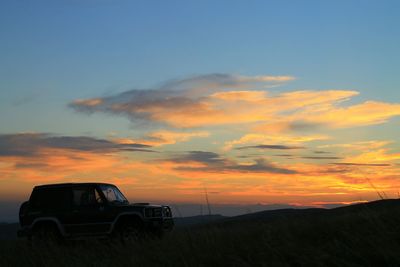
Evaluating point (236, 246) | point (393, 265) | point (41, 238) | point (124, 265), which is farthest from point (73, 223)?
point (393, 265)

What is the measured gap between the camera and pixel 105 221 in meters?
16.1

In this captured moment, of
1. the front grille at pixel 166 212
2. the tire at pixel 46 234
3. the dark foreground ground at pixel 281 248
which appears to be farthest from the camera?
the front grille at pixel 166 212

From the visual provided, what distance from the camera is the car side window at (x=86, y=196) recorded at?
54.2 ft

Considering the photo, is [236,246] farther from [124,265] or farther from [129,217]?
[129,217]

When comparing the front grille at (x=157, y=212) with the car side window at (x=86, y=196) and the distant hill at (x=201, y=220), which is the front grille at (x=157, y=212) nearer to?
the distant hill at (x=201, y=220)

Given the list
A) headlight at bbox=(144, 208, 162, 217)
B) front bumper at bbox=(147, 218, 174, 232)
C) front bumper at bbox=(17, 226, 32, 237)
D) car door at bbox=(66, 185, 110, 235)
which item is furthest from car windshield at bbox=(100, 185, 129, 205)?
front bumper at bbox=(17, 226, 32, 237)

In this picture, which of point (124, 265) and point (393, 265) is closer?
point (393, 265)

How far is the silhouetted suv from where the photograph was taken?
16.1 metres

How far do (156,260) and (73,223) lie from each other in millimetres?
7366

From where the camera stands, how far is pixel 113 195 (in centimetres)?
1700

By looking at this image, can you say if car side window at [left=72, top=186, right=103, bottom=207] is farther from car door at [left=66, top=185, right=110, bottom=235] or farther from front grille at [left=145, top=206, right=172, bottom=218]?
front grille at [left=145, top=206, right=172, bottom=218]

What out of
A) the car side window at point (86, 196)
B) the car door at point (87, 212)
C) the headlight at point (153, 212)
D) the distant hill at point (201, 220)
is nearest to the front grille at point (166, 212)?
the headlight at point (153, 212)

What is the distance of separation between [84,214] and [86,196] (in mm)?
587

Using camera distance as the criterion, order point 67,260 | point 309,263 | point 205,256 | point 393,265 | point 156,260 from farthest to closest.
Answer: point 67,260 → point 156,260 → point 205,256 → point 309,263 → point 393,265
